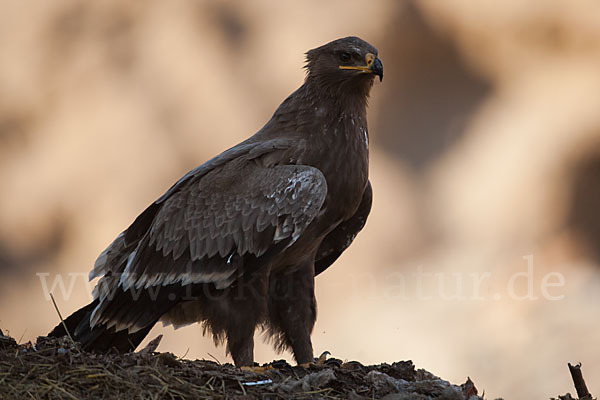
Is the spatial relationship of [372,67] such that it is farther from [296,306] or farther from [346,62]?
[296,306]

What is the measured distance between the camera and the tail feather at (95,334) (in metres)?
5.52

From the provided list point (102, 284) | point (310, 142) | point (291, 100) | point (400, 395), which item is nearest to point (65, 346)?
point (102, 284)

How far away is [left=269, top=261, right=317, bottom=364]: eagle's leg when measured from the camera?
228 inches

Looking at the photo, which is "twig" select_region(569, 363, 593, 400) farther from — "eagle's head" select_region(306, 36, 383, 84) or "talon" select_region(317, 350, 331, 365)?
"eagle's head" select_region(306, 36, 383, 84)

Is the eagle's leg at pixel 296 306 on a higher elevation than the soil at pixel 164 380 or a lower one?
higher

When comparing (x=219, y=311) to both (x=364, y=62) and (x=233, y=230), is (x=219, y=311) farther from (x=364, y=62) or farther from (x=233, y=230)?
(x=364, y=62)

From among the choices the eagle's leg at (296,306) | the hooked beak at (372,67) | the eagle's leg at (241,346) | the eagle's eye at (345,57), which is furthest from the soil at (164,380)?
the eagle's eye at (345,57)

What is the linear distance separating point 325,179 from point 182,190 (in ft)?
3.57

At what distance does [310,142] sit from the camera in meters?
5.55

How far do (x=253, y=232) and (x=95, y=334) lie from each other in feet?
4.50

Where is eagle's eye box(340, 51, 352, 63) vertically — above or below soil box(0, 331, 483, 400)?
above

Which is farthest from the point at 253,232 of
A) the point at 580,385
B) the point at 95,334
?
the point at 580,385

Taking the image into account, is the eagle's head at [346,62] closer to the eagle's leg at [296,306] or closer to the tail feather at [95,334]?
the eagle's leg at [296,306]

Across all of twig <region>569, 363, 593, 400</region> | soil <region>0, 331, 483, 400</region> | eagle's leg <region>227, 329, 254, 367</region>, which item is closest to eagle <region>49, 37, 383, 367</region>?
eagle's leg <region>227, 329, 254, 367</region>
